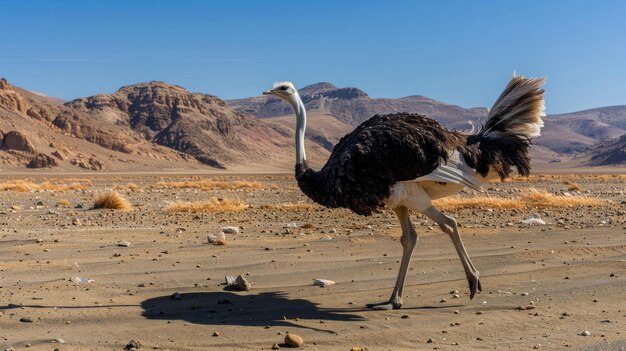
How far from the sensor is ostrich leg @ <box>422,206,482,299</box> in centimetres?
765

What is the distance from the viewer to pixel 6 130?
9081 cm

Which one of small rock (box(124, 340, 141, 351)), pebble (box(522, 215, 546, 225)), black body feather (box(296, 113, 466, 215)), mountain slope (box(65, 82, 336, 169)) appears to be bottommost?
small rock (box(124, 340, 141, 351))

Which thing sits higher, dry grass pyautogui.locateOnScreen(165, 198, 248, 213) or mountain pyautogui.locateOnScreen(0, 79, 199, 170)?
mountain pyautogui.locateOnScreen(0, 79, 199, 170)

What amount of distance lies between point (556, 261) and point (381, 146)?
11.8ft

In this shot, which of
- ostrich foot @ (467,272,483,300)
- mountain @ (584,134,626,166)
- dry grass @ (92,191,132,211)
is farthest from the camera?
mountain @ (584,134,626,166)

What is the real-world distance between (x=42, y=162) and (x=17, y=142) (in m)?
6.20

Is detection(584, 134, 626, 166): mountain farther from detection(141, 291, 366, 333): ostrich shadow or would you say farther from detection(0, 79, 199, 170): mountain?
detection(141, 291, 366, 333): ostrich shadow

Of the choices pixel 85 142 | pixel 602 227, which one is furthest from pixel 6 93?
pixel 602 227

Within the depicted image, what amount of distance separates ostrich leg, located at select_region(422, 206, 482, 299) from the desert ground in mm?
188

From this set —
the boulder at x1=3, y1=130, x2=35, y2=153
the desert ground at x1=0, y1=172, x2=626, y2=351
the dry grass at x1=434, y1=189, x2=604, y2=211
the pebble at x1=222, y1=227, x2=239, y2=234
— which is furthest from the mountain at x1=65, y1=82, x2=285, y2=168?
the desert ground at x1=0, y1=172, x2=626, y2=351

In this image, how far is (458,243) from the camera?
25.6ft

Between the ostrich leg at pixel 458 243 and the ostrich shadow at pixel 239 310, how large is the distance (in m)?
1.26

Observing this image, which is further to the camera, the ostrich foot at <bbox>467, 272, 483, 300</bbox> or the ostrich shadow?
the ostrich foot at <bbox>467, 272, 483, 300</bbox>

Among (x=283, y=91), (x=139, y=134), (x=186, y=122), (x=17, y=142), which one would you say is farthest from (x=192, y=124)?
(x=283, y=91)
